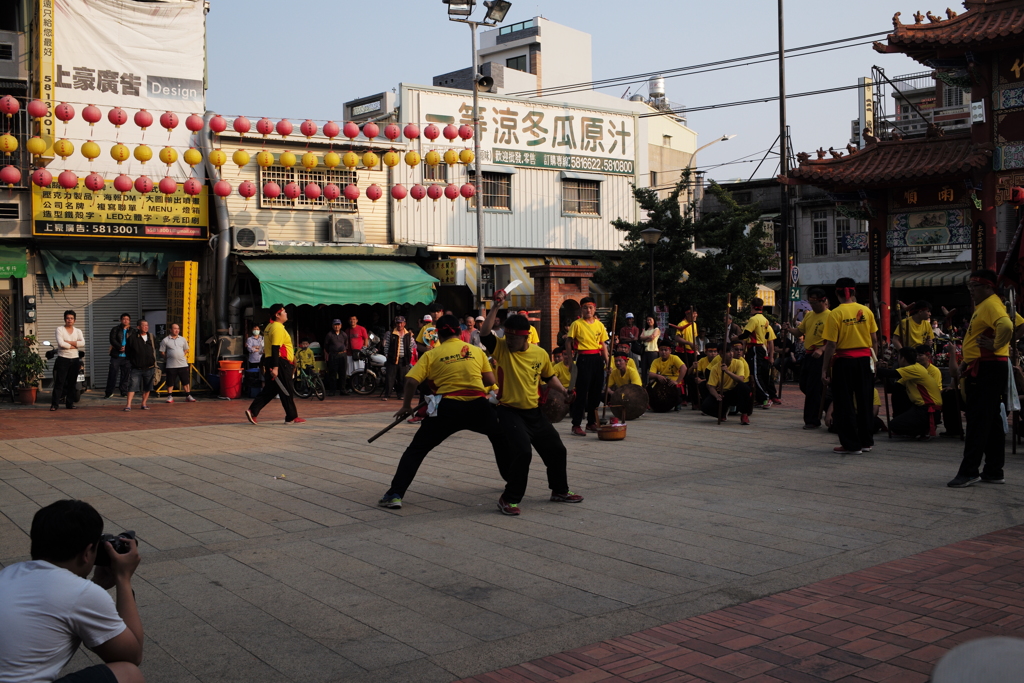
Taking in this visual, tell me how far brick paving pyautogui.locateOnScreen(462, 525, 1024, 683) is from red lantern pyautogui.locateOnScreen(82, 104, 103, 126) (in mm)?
17562

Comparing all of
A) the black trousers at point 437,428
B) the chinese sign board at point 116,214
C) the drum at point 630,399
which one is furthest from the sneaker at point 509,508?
the chinese sign board at point 116,214

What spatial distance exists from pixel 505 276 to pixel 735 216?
6217mm

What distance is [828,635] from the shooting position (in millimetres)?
4273

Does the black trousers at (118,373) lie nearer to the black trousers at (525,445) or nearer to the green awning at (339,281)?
the green awning at (339,281)

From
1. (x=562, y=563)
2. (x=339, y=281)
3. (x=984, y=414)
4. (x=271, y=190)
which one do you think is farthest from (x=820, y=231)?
(x=562, y=563)

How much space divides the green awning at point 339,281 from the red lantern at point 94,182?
3374 mm

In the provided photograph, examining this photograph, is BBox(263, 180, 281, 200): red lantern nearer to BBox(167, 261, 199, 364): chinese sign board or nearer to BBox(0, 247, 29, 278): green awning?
BBox(167, 261, 199, 364): chinese sign board

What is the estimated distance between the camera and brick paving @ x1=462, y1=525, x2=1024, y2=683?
3.88 meters

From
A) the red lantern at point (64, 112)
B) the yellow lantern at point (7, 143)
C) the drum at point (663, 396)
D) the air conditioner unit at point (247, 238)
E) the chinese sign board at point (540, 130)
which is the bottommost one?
the drum at point (663, 396)

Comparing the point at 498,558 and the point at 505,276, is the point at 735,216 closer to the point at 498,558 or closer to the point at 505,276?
the point at 505,276

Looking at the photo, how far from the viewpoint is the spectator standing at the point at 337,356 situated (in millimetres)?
20219

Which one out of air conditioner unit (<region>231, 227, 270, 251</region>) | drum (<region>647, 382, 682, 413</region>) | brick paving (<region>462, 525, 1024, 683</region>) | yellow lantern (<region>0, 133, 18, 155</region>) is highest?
yellow lantern (<region>0, 133, 18, 155</region>)

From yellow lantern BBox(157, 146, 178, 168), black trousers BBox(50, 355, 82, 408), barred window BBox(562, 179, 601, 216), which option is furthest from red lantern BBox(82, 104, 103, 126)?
barred window BBox(562, 179, 601, 216)

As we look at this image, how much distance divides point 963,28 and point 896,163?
222cm
